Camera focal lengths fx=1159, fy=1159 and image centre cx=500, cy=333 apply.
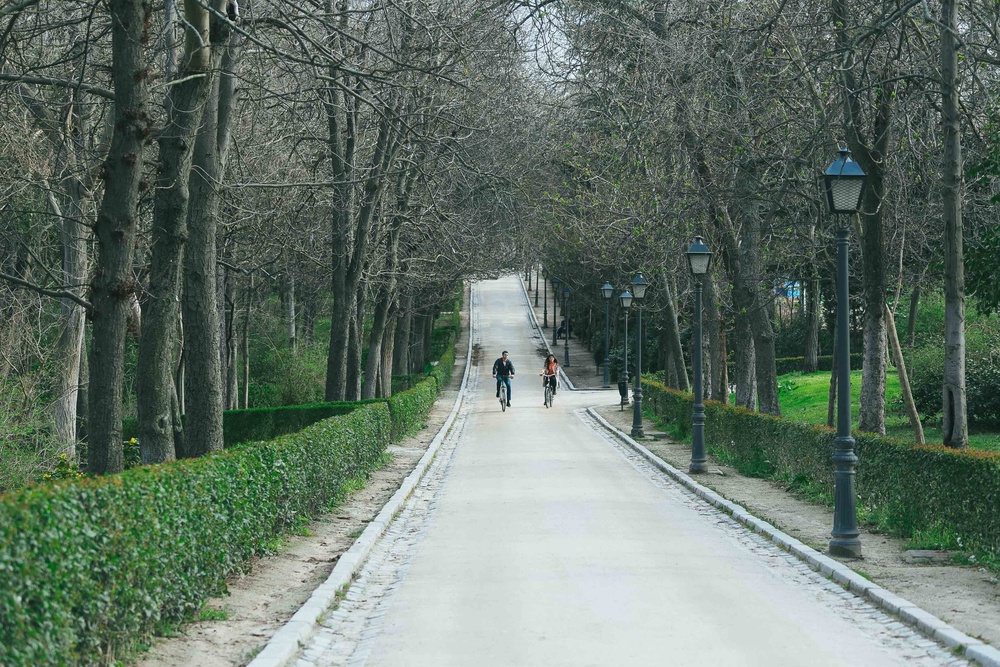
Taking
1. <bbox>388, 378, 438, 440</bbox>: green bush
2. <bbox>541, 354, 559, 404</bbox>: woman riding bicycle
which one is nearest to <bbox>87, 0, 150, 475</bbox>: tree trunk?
<bbox>388, 378, 438, 440</bbox>: green bush

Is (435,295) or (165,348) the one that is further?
(435,295)

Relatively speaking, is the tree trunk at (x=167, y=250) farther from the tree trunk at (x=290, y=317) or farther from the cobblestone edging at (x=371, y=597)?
the tree trunk at (x=290, y=317)

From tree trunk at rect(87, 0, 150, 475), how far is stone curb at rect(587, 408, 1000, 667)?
6.78m

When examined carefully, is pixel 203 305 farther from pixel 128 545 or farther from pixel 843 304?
pixel 128 545

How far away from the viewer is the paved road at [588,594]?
7.39m

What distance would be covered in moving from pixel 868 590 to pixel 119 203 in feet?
24.9

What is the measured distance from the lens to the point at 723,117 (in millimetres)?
20125

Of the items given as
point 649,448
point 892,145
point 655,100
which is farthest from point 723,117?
point 649,448

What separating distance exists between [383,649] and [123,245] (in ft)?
17.6

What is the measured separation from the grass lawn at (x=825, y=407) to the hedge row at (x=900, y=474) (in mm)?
5750

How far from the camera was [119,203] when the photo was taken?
11.1 metres

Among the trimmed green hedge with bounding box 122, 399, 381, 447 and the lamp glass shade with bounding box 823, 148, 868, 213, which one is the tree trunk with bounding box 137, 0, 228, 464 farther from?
the trimmed green hedge with bounding box 122, 399, 381, 447

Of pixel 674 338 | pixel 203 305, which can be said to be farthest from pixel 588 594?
pixel 674 338

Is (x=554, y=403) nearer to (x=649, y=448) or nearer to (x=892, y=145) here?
(x=649, y=448)
